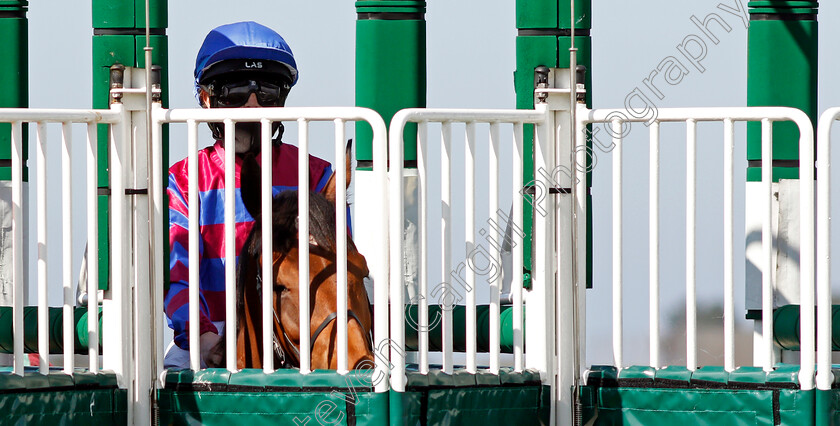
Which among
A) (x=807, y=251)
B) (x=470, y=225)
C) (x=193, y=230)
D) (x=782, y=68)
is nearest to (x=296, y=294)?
(x=193, y=230)

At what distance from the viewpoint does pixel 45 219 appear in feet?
13.3

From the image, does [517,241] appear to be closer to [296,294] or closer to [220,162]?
[296,294]

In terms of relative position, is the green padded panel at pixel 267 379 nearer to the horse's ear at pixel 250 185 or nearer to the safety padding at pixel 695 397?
the horse's ear at pixel 250 185

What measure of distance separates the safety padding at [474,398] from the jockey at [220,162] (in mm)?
797

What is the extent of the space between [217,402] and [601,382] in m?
1.21

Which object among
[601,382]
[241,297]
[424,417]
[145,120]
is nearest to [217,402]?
[241,297]

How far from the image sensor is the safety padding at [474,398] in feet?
13.5

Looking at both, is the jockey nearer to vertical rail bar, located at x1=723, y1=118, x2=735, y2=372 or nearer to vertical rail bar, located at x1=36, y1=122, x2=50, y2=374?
vertical rail bar, located at x1=36, y1=122, x2=50, y2=374

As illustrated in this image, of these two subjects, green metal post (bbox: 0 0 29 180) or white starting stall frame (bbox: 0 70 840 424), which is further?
green metal post (bbox: 0 0 29 180)

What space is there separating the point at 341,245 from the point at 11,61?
2.36 m

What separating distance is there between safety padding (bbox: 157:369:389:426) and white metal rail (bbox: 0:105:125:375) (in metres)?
0.31

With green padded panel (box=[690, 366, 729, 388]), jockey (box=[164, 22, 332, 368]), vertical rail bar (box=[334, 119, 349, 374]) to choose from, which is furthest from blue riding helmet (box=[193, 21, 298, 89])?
green padded panel (box=[690, 366, 729, 388])

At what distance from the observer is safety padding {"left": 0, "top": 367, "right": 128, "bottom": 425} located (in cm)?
404

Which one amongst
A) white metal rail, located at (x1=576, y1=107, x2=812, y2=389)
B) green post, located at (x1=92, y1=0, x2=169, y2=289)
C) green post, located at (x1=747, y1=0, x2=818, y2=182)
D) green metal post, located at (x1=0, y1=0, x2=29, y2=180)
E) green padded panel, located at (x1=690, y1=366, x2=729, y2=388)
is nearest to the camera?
white metal rail, located at (x1=576, y1=107, x2=812, y2=389)
